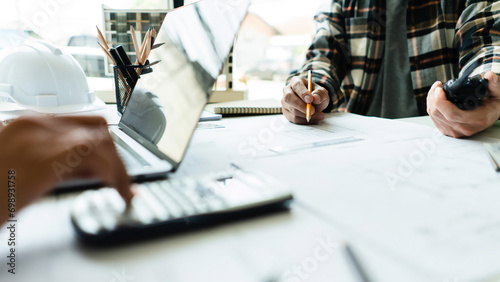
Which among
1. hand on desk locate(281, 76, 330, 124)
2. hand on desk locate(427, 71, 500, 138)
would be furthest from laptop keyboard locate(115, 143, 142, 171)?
hand on desk locate(427, 71, 500, 138)

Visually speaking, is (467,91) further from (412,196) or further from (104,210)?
(104,210)

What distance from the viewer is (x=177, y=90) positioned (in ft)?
1.44

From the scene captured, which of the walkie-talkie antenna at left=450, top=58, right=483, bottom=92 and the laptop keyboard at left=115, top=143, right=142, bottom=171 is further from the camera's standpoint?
the walkie-talkie antenna at left=450, top=58, right=483, bottom=92

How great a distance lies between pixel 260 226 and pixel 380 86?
105 cm

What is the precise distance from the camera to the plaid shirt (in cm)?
85

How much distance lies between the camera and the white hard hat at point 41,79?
0.74 meters

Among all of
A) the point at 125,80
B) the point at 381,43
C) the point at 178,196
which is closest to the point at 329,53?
the point at 381,43

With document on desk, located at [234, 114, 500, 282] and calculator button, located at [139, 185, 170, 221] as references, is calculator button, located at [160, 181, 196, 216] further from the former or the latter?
document on desk, located at [234, 114, 500, 282]

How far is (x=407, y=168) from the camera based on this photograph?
422 mm

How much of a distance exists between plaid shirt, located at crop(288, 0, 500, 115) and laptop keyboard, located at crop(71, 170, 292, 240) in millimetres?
648

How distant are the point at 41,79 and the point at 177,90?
512 mm

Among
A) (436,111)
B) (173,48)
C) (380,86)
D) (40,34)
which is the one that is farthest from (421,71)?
(40,34)

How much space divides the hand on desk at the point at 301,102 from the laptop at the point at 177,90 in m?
0.32

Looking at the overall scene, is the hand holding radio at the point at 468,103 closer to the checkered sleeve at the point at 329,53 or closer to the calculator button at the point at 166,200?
the checkered sleeve at the point at 329,53
